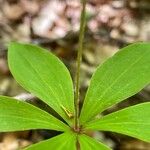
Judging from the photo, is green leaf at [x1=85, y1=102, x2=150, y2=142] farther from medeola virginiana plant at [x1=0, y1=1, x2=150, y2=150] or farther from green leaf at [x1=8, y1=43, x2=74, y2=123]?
green leaf at [x1=8, y1=43, x2=74, y2=123]

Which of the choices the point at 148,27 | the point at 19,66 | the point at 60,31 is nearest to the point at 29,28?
the point at 60,31

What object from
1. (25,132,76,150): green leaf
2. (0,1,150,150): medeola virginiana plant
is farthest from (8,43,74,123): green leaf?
(25,132,76,150): green leaf

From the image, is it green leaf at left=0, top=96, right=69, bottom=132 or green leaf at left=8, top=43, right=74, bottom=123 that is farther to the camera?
green leaf at left=8, top=43, right=74, bottom=123

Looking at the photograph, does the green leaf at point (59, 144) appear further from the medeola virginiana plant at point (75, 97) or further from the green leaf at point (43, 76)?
the green leaf at point (43, 76)

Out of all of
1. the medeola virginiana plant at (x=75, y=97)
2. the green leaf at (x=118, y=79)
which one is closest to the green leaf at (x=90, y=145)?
the medeola virginiana plant at (x=75, y=97)

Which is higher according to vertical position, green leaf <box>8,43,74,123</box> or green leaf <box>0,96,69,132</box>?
green leaf <box>8,43,74,123</box>

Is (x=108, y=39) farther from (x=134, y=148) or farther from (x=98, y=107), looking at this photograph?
(x=98, y=107)
